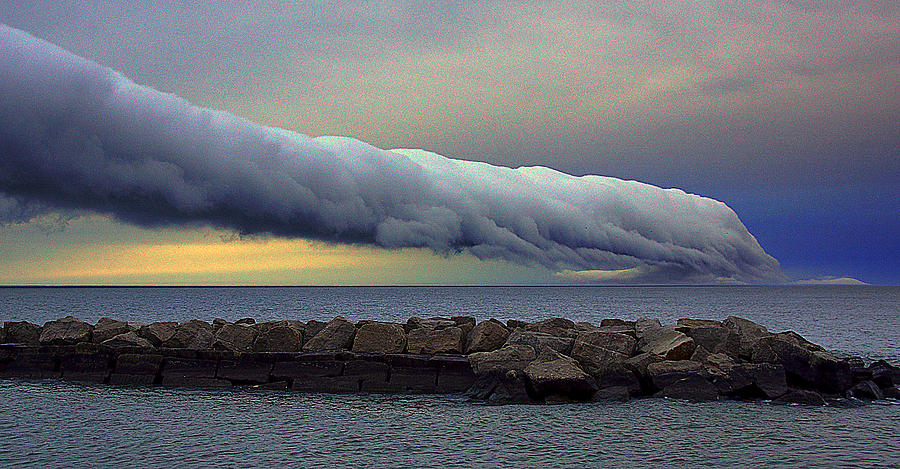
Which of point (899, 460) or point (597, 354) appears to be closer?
point (899, 460)

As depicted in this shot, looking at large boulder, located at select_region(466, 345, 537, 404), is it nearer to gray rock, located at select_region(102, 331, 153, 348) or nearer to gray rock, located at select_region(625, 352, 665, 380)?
gray rock, located at select_region(625, 352, 665, 380)

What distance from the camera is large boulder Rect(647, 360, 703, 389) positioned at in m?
19.9

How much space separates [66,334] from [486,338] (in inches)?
570

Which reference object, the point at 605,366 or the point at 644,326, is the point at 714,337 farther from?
the point at 605,366

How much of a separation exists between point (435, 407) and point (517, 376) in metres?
2.46

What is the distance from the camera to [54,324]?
86.0 feet

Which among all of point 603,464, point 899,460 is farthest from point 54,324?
point 899,460

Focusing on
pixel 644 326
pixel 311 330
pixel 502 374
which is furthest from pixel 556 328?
pixel 311 330

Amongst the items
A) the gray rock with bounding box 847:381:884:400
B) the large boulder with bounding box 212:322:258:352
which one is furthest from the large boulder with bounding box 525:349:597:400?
Answer: the large boulder with bounding box 212:322:258:352

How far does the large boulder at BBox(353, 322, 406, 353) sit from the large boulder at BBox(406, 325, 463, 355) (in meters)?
0.32

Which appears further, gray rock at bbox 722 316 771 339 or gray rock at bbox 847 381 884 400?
gray rock at bbox 722 316 771 339

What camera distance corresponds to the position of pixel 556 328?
26.3 m

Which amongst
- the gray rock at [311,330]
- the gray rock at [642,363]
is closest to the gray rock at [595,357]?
the gray rock at [642,363]

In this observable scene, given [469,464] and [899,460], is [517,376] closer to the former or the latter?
[469,464]
